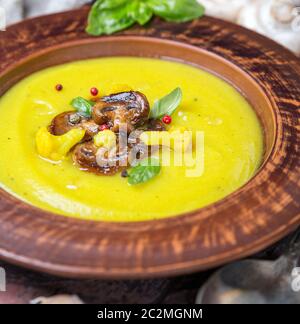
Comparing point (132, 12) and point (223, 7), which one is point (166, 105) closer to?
point (132, 12)

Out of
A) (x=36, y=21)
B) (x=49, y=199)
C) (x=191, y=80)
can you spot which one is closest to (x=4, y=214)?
(x=49, y=199)

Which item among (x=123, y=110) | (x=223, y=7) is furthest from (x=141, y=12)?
(x=123, y=110)

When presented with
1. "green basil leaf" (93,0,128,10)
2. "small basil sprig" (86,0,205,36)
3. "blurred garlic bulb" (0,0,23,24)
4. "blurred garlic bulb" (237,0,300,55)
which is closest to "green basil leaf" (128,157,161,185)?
"small basil sprig" (86,0,205,36)

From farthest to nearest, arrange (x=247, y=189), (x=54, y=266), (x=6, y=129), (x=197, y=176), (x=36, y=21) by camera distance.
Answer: (x=36, y=21), (x=6, y=129), (x=197, y=176), (x=247, y=189), (x=54, y=266)

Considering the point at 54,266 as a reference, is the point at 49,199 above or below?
above

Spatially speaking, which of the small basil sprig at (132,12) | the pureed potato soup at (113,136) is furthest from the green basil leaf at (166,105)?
the small basil sprig at (132,12)

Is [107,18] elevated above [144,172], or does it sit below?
above
